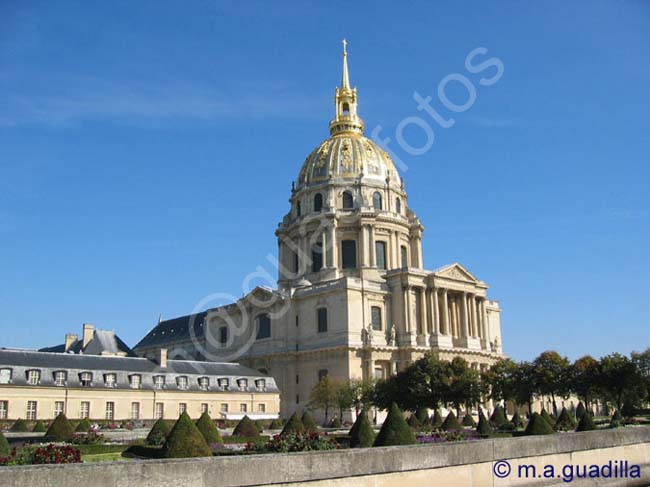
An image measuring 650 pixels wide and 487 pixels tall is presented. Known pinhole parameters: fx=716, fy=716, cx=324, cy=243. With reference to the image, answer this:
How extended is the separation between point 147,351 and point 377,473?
85.2 m

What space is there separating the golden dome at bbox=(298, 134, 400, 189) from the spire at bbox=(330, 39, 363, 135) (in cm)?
144

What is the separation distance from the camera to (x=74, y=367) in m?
49.7

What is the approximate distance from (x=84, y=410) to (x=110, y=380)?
2702 mm

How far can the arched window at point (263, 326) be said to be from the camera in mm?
74312

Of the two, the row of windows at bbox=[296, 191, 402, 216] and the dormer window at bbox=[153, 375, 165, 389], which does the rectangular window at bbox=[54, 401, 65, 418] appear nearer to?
the dormer window at bbox=[153, 375, 165, 389]

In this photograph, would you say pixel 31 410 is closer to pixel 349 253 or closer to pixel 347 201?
pixel 349 253

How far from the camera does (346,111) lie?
88375mm

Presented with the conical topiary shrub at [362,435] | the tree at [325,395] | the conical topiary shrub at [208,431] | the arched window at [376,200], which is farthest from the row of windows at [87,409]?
the arched window at [376,200]

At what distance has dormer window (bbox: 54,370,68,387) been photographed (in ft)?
157

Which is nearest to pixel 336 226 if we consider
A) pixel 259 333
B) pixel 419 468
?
pixel 259 333

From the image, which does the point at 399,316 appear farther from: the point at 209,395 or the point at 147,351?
the point at 147,351

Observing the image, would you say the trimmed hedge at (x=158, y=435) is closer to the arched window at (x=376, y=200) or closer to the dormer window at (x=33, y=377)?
the dormer window at (x=33, y=377)

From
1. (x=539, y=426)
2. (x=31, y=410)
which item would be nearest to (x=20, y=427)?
(x=31, y=410)

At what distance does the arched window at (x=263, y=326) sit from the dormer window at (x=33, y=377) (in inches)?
1167
